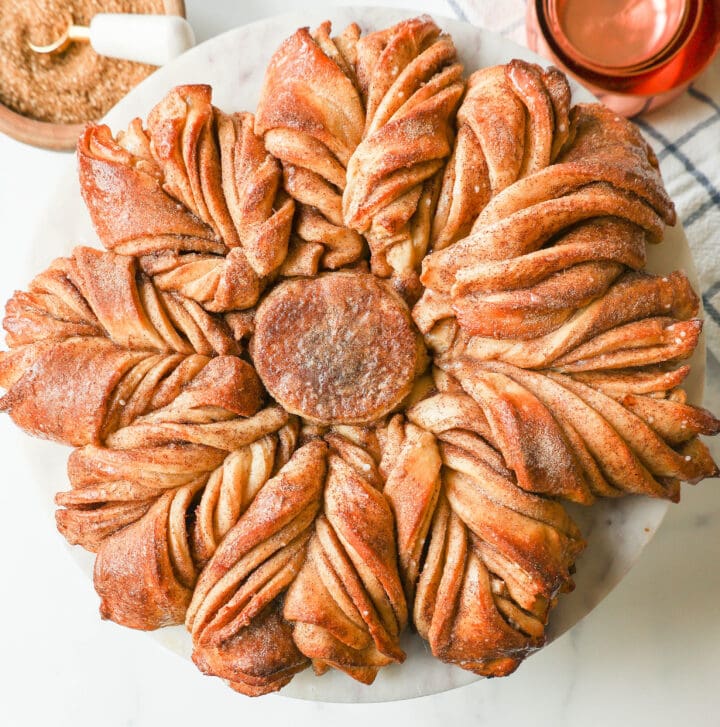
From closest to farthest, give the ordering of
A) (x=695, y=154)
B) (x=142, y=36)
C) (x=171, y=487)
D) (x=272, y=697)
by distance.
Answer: (x=171, y=487) → (x=142, y=36) → (x=695, y=154) → (x=272, y=697)

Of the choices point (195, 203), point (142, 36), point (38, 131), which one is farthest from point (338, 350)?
point (38, 131)

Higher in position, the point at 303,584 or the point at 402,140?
the point at 402,140

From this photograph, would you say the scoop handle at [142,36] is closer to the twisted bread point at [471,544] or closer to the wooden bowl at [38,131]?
the wooden bowl at [38,131]

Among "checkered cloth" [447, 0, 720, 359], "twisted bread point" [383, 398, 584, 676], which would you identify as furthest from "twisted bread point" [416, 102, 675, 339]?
"checkered cloth" [447, 0, 720, 359]

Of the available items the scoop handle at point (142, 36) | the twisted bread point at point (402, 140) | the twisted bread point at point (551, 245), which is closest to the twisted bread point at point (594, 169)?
the twisted bread point at point (551, 245)

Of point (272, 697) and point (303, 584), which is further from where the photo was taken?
point (272, 697)

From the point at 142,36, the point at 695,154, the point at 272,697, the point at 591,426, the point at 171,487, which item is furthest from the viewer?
the point at 272,697

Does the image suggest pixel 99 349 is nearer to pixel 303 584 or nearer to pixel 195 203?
pixel 195 203

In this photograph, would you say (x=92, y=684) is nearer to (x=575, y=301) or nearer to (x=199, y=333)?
(x=199, y=333)
